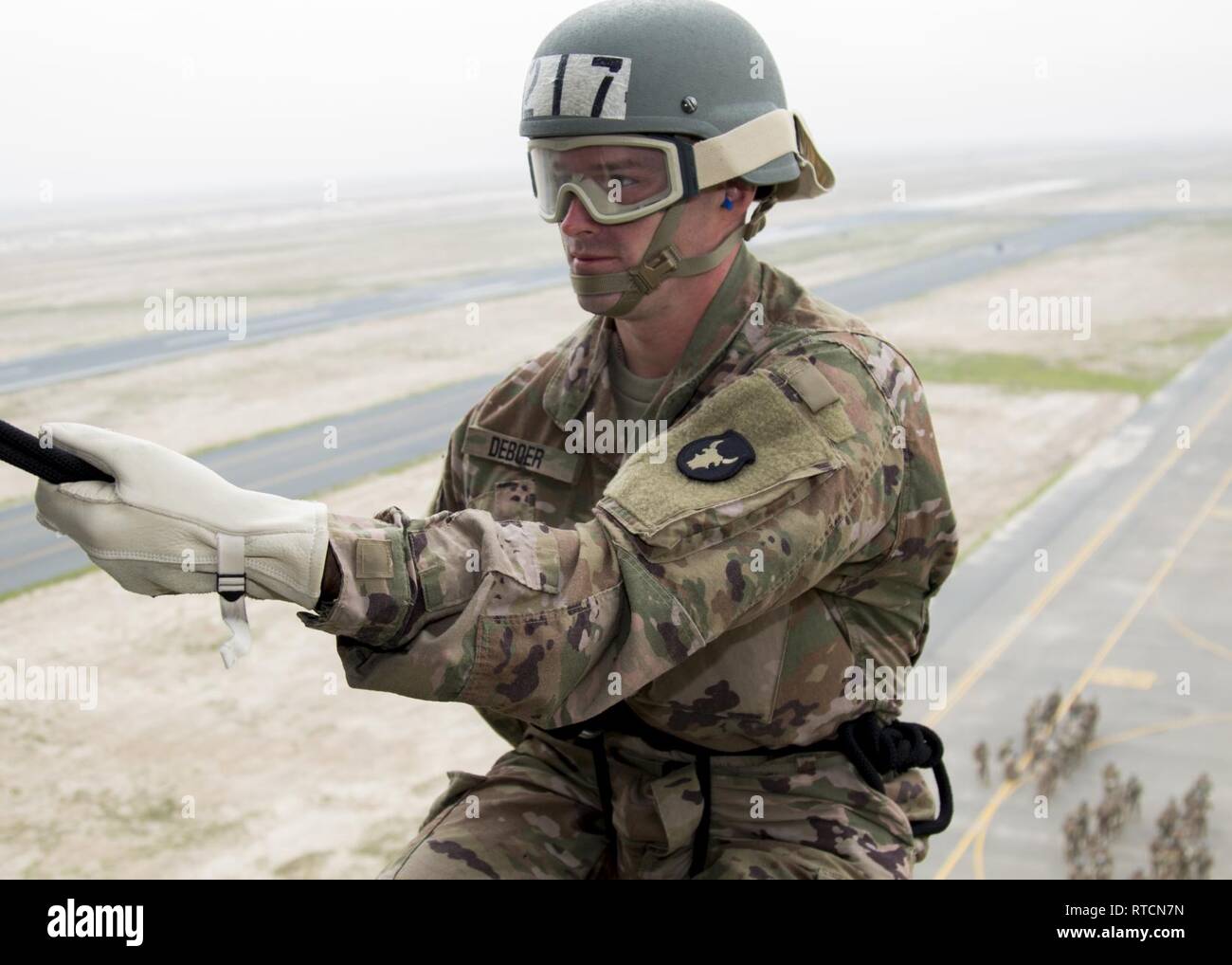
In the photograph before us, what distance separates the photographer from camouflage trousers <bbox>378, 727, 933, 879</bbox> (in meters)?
3.83

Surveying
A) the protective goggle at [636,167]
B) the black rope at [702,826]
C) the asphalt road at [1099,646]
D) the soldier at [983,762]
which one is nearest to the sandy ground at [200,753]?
the soldier at [983,762]

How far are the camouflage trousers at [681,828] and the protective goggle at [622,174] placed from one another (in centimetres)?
154

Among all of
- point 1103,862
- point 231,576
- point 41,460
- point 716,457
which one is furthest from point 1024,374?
point 41,460

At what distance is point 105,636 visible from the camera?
894 inches

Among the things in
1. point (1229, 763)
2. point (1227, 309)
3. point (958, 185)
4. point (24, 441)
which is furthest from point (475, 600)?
point (958, 185)

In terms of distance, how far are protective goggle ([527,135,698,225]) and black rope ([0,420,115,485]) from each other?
164 cm

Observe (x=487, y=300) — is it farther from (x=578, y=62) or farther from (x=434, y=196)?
(x=434, y=196)

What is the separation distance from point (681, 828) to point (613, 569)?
3.72 ft

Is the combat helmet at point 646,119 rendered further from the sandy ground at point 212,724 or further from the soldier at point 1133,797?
the soldier at point 1133,797

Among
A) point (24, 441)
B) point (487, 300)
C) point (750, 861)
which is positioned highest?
point (24, 441)

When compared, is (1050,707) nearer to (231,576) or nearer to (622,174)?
(622,174)

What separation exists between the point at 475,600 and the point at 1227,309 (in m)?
56.7

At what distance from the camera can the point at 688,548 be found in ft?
10.1

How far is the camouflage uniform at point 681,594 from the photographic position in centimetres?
289
